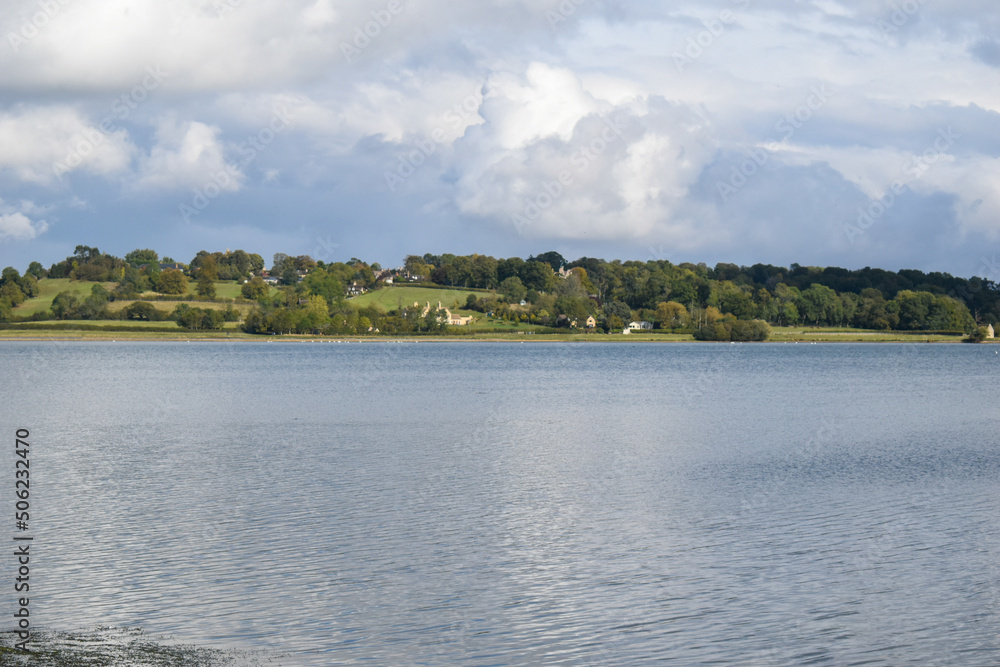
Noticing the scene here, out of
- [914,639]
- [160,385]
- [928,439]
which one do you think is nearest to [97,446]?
[914,639]

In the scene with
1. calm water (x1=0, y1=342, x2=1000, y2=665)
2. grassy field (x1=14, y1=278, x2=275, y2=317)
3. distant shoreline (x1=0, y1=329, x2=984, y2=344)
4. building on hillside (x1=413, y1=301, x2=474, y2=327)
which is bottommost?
calm water (x1=0, y1=342, x2=1000, y2=665)

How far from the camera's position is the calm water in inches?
411

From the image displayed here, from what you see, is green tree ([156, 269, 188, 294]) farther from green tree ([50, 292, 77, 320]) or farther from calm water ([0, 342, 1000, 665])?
calm water ([0, 342, 1000, 665])

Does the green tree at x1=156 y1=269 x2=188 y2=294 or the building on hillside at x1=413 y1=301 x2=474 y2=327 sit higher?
the green tree at x1=156 y1=269 x2=188 y2=294

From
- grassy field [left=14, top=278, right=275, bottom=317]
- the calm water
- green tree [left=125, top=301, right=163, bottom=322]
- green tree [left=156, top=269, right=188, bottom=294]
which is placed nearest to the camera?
the calm water

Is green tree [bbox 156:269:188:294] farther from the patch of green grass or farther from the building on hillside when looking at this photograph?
the building on hillside

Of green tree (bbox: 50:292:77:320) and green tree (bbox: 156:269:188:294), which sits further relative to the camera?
green tree (bbox: 156:269:188:294)

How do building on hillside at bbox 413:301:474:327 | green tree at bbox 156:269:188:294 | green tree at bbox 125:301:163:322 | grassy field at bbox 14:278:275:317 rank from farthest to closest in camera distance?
green tree at bbox 156:269:188:294, building on hillside at bbox 413:301:474:327, grassy field at bbox 14:278:275:317, green tree at bbox 125:301:163:322

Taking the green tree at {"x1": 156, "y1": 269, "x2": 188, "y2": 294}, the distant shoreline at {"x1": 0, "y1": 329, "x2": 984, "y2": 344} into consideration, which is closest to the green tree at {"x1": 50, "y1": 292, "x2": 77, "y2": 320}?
the distant shoreline at {"x1": 0, "y1": 329, "x2": 984, "y2": 344}

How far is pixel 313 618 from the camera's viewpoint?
1084 cm

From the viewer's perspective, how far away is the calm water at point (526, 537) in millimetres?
10438

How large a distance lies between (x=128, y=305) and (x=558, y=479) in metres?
173

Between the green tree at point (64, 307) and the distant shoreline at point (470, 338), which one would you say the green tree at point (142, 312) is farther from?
the green tree at point (64, 307)

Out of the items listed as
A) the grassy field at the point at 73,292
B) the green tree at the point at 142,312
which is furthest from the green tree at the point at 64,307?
the green tree at the point at 142,312
